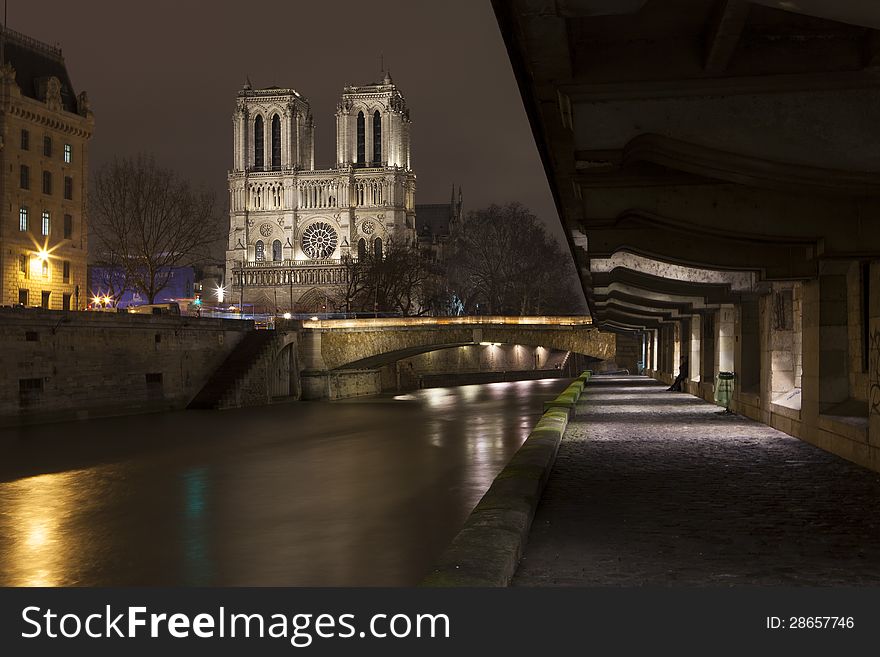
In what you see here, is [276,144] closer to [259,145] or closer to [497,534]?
[259,145]

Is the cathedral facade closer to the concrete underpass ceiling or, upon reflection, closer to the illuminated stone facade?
the illuminated stone facade

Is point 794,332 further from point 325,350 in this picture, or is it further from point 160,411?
point 325,350

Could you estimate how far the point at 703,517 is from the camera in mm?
9570

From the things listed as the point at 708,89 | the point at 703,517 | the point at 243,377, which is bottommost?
the point at 703,517

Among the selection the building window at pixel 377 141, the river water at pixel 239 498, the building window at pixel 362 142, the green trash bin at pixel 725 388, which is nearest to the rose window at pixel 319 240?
the building window at pixel 362 142

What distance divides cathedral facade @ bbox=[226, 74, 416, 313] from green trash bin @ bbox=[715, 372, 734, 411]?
98847 millimetres

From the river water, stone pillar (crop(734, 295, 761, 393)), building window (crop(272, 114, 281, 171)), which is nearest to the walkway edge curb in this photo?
the river water

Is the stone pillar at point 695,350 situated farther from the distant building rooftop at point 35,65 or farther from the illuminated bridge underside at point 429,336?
the distant building rooftop at point 35,65

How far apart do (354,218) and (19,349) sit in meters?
90.3

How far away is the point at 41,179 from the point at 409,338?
22.8 m

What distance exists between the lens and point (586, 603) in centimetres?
625

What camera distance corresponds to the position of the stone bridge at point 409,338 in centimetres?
5784

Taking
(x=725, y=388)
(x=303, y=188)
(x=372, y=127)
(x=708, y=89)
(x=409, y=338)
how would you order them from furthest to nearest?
(x=303, y=188), (x=372, y=127), (x=409, y=338), (x=725, y=388), (x=708, y=89)

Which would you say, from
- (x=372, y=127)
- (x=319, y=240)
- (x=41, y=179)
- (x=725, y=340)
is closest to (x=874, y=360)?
(x=725, y=340)
